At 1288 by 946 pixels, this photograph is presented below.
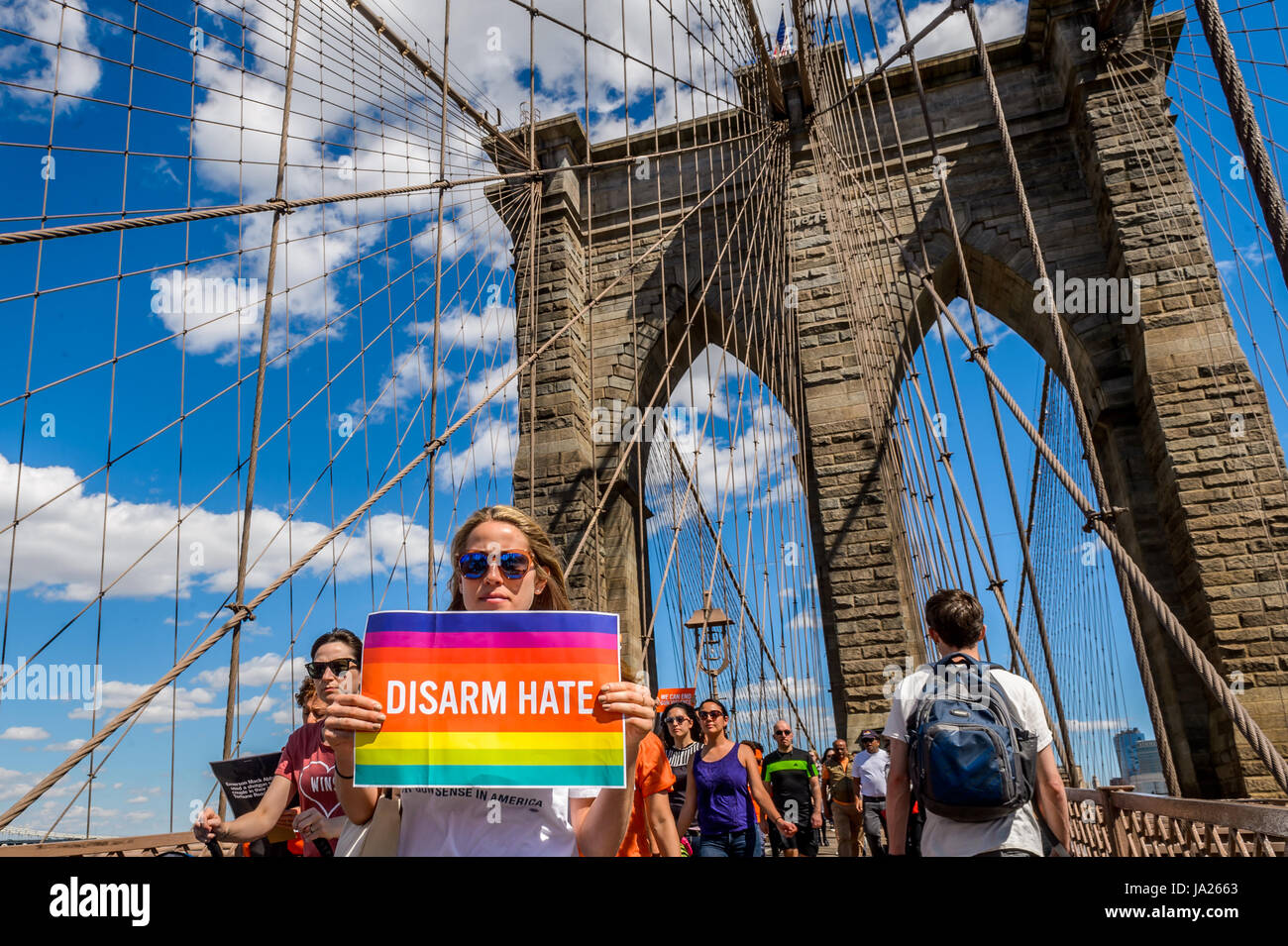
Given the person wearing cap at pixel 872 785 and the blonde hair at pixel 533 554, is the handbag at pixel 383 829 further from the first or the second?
the person wearing cap at pixel 872 785

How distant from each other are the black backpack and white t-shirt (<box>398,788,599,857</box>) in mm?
887

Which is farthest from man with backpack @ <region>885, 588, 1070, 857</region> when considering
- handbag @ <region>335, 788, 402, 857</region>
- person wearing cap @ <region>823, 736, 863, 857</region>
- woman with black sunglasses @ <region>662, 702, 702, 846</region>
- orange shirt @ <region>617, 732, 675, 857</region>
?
person wearing cap @ <region>823, 736, 863, 857</region>

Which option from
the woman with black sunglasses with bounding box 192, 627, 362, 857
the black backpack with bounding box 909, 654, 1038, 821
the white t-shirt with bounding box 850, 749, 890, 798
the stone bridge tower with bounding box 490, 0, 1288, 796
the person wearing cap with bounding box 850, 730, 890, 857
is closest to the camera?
the black backpack with bounding box 909, 654, 1038, 821

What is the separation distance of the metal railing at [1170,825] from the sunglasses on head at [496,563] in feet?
4.74

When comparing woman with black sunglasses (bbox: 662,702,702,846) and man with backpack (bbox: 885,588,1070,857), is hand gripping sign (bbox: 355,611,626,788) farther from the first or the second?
woman with black sunglasses (bbox: 662,702,702,846)

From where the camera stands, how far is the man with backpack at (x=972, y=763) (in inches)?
68.1

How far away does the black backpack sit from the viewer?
67.7 inches

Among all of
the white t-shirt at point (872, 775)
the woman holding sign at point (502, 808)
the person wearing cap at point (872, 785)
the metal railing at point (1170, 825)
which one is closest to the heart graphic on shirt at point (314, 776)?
the woman holding sign at point (502, 808)

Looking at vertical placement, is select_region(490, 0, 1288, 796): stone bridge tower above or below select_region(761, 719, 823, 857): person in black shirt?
above

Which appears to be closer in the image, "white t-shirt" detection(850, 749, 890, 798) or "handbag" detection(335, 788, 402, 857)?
"handbag" detection(335, 788, 402, 857)

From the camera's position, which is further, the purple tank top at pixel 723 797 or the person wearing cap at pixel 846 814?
the person wearing cap at pixel 846 814
